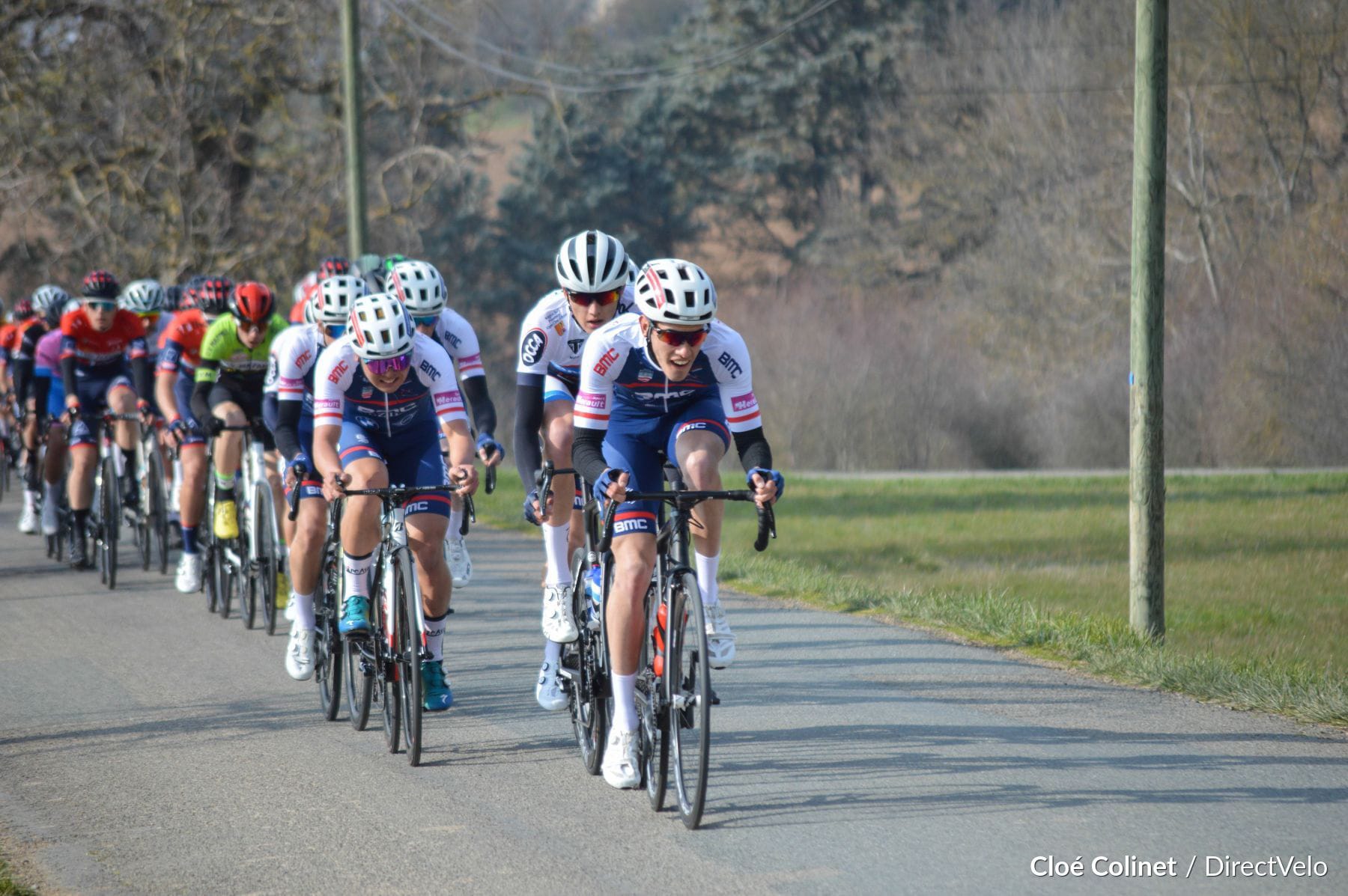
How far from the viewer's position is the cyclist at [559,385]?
684 cm

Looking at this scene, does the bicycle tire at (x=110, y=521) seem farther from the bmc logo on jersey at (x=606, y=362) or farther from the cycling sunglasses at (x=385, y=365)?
the bmc logo on jersey at (x=606, y=362)

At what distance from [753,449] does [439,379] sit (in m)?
2.04

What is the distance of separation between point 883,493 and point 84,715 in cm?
1438

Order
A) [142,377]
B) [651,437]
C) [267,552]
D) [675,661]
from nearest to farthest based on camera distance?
1. [675,661]
2. [651,437]
3. [267,552]
4. [142,377]

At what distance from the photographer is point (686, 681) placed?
5.41 metres

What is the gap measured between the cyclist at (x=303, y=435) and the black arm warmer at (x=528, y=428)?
38.9 inches

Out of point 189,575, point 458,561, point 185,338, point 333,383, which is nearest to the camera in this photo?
point 333,383

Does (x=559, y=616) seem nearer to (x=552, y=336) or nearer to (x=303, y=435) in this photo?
(x=552, y=336)

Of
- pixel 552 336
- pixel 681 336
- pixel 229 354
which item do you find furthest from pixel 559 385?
pixel 229 354

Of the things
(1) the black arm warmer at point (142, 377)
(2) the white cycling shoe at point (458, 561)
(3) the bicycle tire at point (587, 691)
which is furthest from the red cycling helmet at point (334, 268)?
(3) the bicycle tire at point (587, 691)

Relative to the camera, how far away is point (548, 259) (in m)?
44.9

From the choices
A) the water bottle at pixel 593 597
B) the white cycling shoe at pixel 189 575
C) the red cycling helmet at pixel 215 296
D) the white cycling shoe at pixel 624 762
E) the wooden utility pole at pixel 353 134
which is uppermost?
the wooden utility pole at pixel 353 134

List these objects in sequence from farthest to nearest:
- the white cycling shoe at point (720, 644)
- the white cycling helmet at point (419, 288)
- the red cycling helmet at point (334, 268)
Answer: the red cycling helmet at point (334, 268)
the white cycling helmet at point (419, 288)
the white cycling shoe at point (720, 644)

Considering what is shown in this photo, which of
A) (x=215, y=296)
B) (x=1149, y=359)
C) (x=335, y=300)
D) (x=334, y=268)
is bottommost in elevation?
(x=1149, y=359)
